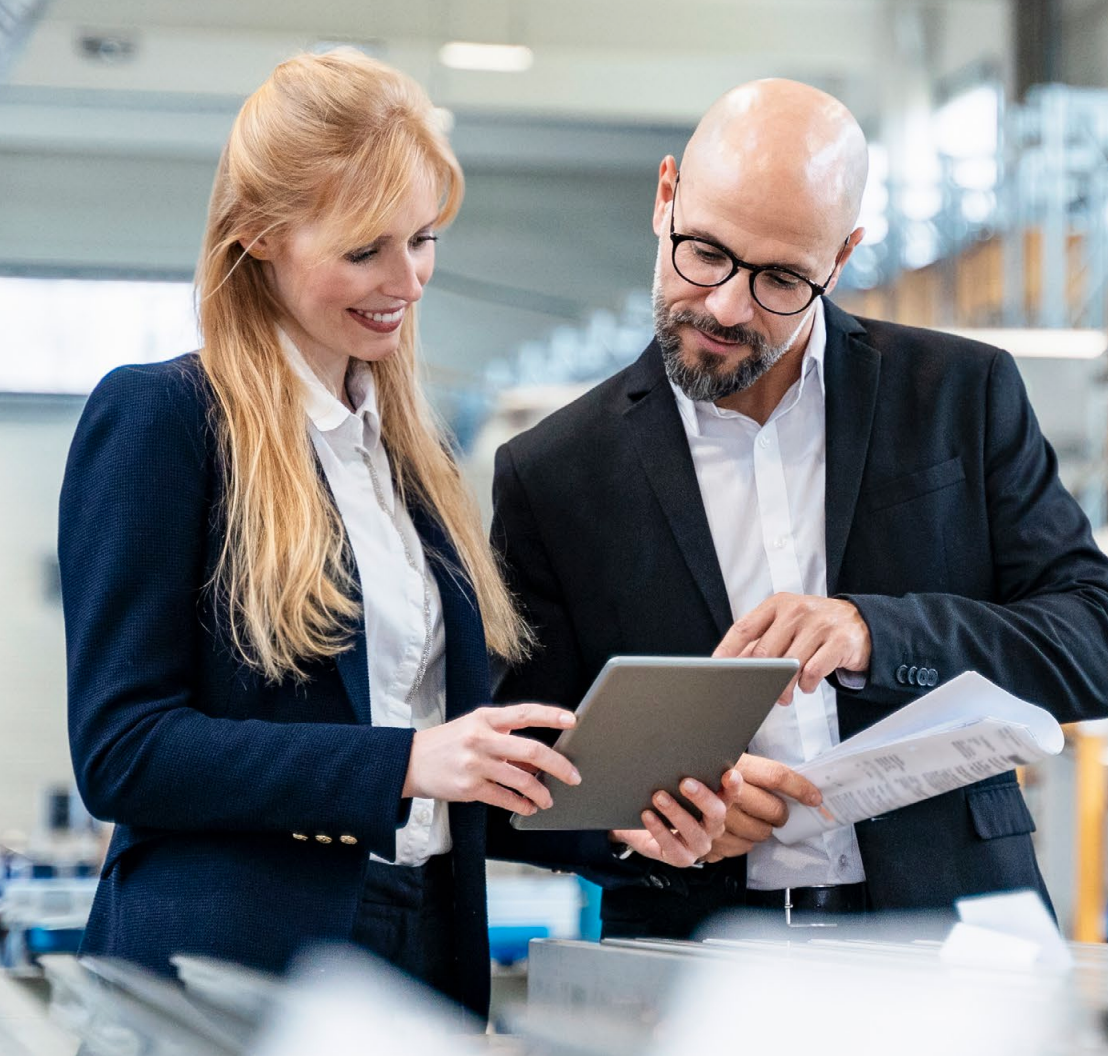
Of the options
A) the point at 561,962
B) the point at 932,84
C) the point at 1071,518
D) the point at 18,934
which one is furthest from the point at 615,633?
the point at 932,84

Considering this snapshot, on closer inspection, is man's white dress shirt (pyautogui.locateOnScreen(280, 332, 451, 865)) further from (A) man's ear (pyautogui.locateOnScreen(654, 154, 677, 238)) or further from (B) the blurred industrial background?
(B) the blurred industrial background

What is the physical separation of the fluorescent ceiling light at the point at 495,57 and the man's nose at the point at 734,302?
5285mm

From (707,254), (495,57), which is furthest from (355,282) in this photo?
(495,57)

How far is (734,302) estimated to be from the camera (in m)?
1.81

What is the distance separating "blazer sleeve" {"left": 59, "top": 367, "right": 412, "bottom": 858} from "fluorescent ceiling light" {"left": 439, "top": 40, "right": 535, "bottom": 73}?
570 cm

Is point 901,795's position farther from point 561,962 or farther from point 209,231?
point 209,231

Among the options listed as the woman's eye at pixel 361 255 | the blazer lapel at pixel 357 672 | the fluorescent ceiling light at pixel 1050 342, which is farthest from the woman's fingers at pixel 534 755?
the fluorescent ceiling light at pixel 1050 342

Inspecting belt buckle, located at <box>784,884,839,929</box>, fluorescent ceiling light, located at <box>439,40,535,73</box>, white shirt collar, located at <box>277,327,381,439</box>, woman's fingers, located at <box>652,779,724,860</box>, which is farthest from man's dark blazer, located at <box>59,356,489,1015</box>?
fluorescent ceiling light, located at <box>439,40,535,73</box>

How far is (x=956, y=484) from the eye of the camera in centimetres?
184

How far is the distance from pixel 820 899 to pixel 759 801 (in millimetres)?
186

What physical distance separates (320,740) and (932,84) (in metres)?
6.41

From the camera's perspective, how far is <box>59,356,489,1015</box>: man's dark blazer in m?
1.38

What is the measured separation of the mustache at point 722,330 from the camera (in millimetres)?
1827

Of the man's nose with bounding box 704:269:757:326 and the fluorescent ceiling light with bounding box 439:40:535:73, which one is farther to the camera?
the fluorescent ceiling light with bounding box 439:40:535:73
